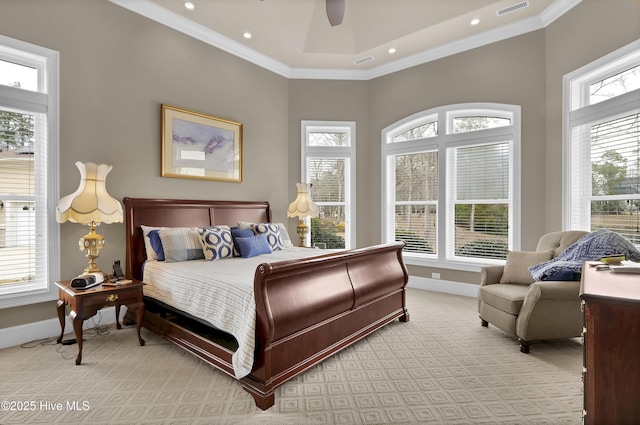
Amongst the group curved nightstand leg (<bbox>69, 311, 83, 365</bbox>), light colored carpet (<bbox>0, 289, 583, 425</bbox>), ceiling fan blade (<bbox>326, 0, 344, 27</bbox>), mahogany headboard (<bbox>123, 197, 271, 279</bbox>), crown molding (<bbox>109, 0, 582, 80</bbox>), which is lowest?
light colored carpet (<bbox>0, 289, 583, 425</bbox>)

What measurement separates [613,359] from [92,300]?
131 inches

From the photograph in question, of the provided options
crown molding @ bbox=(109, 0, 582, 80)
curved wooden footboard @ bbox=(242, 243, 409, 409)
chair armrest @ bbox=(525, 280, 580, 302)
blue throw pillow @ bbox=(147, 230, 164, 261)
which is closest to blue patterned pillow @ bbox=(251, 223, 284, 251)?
blue throw pillow @ bbox=(147, 230, 164, 261)

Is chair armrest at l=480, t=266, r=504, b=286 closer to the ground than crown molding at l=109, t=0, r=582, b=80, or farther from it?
closer to the ground

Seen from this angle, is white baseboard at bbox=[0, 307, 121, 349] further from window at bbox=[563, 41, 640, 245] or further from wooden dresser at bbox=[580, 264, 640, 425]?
window at bbox=[563, 41, 640, 245]

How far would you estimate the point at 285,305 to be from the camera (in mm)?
2215

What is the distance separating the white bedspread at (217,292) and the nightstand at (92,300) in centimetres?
22

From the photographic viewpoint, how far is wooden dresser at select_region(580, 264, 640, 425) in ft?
3.84

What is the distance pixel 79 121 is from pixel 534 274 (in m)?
4.84

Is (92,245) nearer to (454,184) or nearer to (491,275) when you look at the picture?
(491,275)

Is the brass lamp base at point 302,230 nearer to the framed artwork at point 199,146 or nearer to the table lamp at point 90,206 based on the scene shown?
the framed artwork at point 199,146

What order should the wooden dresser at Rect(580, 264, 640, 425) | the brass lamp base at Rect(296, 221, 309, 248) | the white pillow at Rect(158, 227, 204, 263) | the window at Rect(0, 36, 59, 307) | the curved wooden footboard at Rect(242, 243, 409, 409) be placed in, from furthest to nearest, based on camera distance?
the brass lamp base at Rect(296, 221, 309, 248) → the white pillow at Rect(158, 227, 204, 263) → the window at Rect(0, 36, 59, 307) → the curved wooden footboard at Rect(242, 243, 409, 409) → the wooden dresser at Rect(580, 264, 640, 425)

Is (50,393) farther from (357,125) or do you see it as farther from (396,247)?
(357,125)

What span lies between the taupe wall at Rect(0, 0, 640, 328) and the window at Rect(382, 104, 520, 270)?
17cm

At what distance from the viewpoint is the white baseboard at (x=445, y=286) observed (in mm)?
4719
